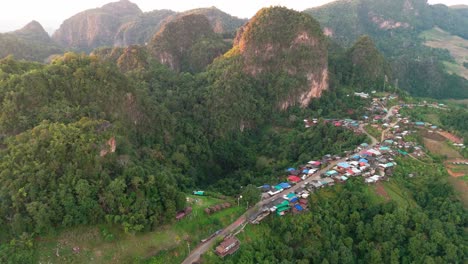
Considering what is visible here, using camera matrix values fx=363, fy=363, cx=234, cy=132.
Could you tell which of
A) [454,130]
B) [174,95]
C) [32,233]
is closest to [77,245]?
[32,233]

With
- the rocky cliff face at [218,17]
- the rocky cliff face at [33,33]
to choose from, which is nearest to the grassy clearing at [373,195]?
the rocky cliff face at [218,17]

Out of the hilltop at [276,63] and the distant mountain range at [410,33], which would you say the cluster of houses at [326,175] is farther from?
the distant mountain range at [410,33]

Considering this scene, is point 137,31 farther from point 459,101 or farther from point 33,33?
point 459,101

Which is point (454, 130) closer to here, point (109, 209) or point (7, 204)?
point (109, 209)

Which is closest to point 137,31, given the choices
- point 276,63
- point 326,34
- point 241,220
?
point 326,34

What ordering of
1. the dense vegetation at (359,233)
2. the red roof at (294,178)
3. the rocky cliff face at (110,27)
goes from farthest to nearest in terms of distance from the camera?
the rocky cliff face at (110,27) → the red roof at (294,178) → the dense vegetation at (359,233)

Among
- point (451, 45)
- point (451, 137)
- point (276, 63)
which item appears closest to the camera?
point (451, 137)

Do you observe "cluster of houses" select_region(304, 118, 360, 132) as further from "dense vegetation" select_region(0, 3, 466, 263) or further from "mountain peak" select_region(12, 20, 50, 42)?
"mountain peak" select_region(12, 20, 50, 42)
